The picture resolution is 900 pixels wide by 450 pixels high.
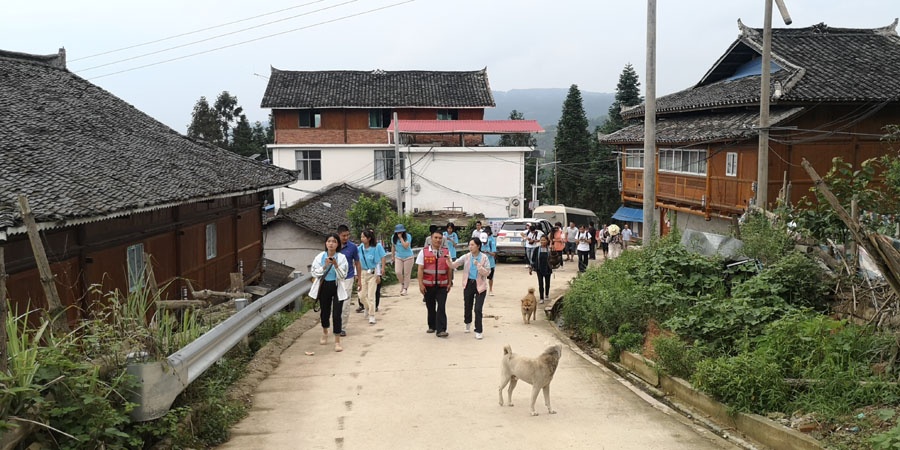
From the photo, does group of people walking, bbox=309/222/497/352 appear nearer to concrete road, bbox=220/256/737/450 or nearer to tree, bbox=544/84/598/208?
concrete road, bbox=220/256/737/450

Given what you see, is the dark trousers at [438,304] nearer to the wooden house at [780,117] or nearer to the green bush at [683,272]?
the green bush at [683,272]

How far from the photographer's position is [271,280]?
21.9m

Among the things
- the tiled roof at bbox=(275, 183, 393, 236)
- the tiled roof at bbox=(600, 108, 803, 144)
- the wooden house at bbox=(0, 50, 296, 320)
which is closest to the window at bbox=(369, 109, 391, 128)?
the tiled roof at bbox=(275, 183, 393, 236)

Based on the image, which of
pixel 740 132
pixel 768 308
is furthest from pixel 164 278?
pixel 740 132

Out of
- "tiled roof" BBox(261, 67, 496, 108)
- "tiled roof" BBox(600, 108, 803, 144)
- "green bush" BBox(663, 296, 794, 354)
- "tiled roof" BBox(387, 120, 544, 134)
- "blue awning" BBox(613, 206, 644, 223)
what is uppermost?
"tiled roof" BBox(261, 67, 496, 108)

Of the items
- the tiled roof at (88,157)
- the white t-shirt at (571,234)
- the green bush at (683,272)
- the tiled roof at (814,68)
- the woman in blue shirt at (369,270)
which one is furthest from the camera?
the white t-shirt at (571,234)

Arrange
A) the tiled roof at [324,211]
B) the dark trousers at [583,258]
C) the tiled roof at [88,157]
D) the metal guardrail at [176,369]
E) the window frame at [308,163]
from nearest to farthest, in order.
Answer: the metal guardrail at [176,369]
the tiled roof at [88,157]
the dark trousers at [583,258]
the tiled roof at [324,211]
the window frame at [308,163]

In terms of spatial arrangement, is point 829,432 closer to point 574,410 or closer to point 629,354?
point 574,410

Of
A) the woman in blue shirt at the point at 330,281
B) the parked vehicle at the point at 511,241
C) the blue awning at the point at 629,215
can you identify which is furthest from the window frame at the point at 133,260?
the blue awning at the point at 629,215

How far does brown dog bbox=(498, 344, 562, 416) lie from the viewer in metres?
7.96

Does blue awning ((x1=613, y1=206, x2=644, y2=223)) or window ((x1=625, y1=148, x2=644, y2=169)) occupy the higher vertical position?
window ((x1=625, y1=148, x2=644, y2=169))

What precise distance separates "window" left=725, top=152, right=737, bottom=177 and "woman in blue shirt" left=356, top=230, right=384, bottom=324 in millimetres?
13597

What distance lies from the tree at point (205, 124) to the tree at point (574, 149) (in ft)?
88.3

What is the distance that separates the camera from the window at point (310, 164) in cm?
4681
